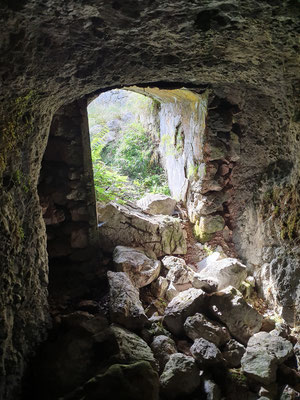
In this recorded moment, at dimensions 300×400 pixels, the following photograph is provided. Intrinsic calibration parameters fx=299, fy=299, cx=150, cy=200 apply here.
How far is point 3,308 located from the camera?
1.43 metres

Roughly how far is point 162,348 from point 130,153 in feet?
15.9

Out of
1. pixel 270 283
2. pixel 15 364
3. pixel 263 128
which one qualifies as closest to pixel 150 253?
pixel 270 283

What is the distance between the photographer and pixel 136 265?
307 centimetres

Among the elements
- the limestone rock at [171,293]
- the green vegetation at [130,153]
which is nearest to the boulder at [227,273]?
the limestone rock at [171,293]

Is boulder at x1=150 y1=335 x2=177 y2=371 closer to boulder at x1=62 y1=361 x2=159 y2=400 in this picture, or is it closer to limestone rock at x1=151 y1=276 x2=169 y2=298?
boulder at x1=62 y1=361 x2=159 y2=400

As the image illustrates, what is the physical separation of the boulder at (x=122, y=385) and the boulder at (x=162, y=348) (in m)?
0.47

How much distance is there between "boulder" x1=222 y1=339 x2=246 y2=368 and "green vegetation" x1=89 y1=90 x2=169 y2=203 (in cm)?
252

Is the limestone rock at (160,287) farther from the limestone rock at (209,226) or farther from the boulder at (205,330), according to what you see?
the limestone rock at (209,226)

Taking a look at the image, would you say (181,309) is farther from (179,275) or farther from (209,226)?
(209,226)

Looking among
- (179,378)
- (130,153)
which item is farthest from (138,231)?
(130,153)

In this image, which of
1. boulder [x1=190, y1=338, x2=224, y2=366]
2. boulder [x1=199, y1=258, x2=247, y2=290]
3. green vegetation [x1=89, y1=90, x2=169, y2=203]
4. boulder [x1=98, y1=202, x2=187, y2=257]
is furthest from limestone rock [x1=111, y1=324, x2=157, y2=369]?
green vegetation [x1=89, y1=90, x2=169, y2=203]

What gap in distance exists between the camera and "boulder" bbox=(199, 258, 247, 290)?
3051 millimetres

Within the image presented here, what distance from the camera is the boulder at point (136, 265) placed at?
302 cm

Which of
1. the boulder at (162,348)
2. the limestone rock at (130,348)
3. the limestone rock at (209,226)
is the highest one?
the limestone rock at (209,226)
